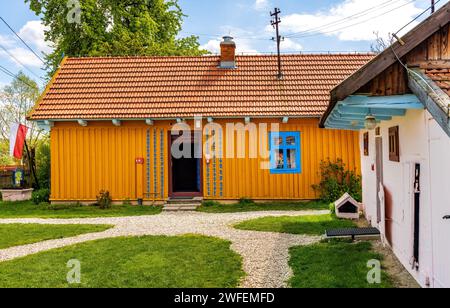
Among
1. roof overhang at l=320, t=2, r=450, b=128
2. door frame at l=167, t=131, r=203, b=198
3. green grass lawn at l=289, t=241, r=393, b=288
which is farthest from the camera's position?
door frame at l=167, t=131, r=203, b=198

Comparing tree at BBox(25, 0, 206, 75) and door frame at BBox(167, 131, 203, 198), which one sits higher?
tree at BBox(25, 0, 206, 75)

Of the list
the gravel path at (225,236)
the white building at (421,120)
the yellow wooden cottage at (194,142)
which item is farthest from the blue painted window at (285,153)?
the white building at (421,120)

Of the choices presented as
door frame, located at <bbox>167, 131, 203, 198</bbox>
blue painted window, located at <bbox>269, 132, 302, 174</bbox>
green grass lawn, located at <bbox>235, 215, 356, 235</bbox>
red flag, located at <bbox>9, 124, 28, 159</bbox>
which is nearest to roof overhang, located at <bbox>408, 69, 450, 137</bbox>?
green grass lawn, located at <bbox>235, 215, 356, 235</bbox>

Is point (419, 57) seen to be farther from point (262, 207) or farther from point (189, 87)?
point (189, 87)

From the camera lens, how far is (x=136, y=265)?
607 cm

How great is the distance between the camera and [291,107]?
1293 centimetres

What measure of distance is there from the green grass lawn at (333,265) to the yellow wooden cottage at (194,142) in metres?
5.97

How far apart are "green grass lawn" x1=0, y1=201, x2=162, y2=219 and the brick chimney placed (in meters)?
6.33

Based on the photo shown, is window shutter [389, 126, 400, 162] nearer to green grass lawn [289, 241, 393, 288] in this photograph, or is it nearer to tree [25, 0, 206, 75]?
green grass lawn [289, 241, 393, 288]

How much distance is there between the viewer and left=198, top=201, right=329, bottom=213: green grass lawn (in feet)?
38.6

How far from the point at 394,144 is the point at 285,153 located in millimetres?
6815

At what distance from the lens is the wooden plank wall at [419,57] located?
14.7 ft

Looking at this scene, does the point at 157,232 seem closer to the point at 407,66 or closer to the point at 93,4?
the point at 407,66
